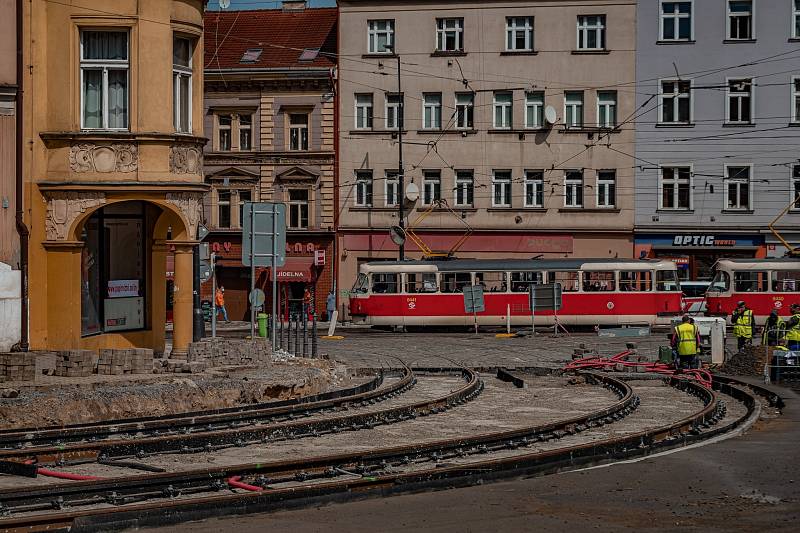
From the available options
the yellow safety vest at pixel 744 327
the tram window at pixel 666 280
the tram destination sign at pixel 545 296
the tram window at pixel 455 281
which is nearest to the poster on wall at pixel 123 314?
the yellow safety vest at pixel 744 327

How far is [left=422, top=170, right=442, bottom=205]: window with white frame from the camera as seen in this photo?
5456 centimetres

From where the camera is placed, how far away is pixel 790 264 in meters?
45.6

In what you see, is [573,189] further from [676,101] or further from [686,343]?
[686,343]

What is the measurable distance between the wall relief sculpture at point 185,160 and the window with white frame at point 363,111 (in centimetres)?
3004

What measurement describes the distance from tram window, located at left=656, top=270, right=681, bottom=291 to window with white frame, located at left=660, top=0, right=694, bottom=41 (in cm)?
1179

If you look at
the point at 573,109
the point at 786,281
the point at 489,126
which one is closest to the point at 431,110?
the point at 489,126

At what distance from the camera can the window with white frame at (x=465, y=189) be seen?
5419 centimetres

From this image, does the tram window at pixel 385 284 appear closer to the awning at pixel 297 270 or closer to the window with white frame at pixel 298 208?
the awning at pixel 297 270

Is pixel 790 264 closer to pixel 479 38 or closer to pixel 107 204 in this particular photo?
pixel 479 38

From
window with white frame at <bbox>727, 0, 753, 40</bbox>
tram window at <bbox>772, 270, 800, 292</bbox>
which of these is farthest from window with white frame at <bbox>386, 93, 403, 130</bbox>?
tram window at <bbox>772, 270, 800, 292</bbox>

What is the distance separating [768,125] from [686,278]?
22.0 feet

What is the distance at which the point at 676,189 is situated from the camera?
5303cm

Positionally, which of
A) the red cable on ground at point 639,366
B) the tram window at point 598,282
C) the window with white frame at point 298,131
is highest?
the window with white frame at point 298,131

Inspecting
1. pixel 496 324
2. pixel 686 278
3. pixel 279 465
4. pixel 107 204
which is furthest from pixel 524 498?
pixel 686 278
